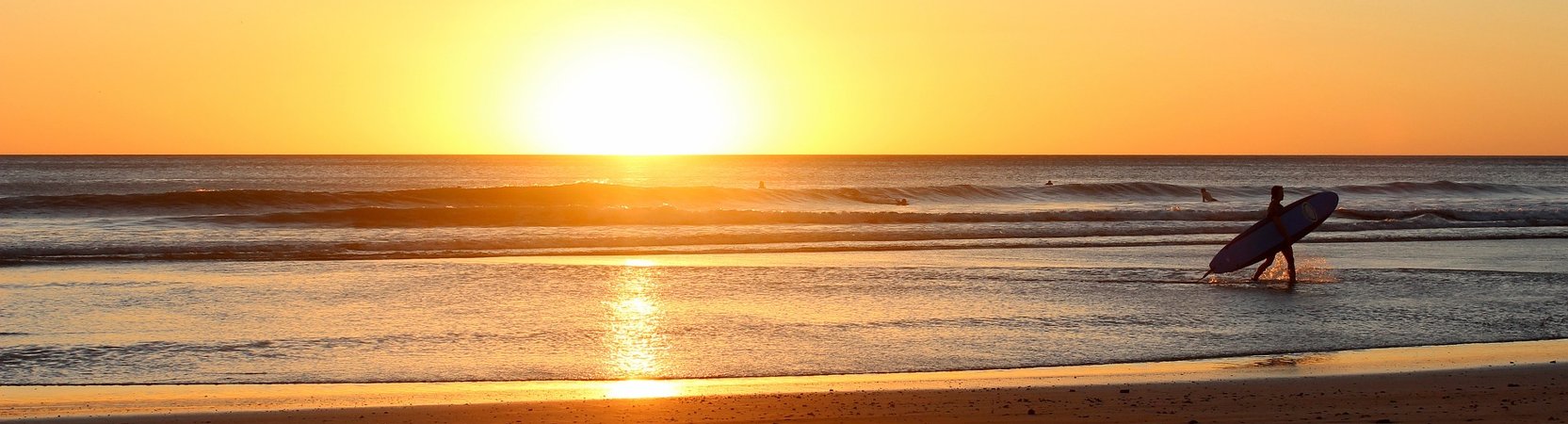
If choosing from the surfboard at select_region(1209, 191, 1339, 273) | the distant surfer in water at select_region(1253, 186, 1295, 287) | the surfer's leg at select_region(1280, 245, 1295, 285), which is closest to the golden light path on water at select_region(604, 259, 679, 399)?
the surfboard at select_region(1209, 191, 1339, 273)

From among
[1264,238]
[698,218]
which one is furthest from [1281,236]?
[698,218]

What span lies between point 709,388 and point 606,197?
131 ft

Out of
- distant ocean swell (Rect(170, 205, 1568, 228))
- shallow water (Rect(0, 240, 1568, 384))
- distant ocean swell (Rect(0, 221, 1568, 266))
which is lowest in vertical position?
distant ocean swell (Rect(170, 205, 1568, 228))

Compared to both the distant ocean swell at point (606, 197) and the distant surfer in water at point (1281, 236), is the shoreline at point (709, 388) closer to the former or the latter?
the distant surfer in water at point (1281, 236)

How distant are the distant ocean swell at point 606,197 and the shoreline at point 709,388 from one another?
2775 centimetres

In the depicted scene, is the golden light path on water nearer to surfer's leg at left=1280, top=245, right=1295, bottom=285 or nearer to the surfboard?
the surfboard

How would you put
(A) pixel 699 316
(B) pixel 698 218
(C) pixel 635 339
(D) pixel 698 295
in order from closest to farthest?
(C) pixel 635 339 → (A) pixel 699 316 → (D) pixel 698 295 → (B) pixel 698 218

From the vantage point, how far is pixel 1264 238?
1684cm

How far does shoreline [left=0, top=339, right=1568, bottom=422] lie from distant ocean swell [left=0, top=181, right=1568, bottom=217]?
27745mm

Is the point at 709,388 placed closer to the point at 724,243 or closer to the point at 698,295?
the point at 698,295

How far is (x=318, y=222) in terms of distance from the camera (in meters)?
31.0

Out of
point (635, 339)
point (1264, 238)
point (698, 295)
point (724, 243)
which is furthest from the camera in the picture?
point (724, 243)

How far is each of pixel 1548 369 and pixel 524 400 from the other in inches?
263

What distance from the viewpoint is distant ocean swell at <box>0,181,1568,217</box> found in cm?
3631
